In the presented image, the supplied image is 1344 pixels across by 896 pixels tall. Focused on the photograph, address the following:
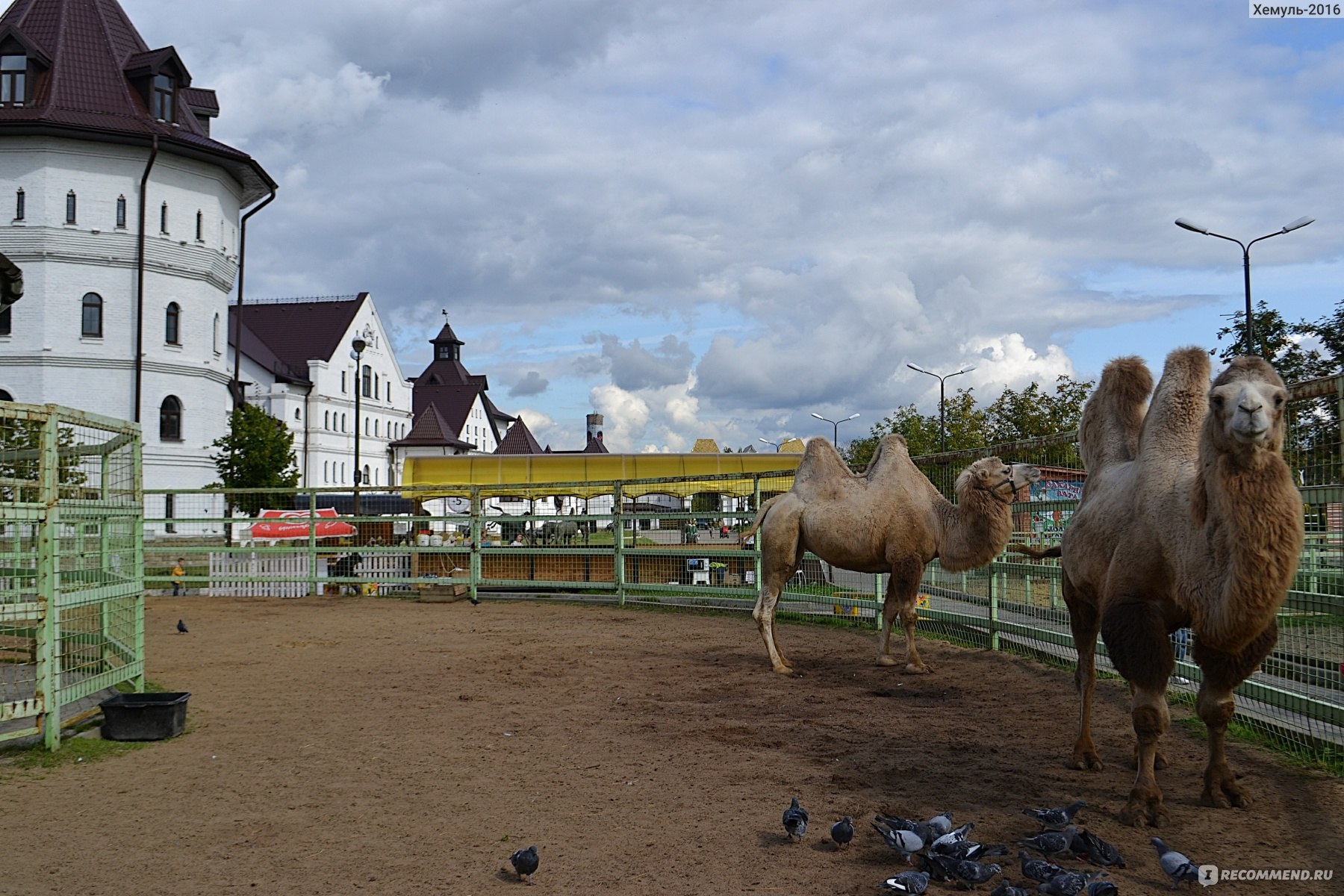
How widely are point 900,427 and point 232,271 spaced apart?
32.9 m

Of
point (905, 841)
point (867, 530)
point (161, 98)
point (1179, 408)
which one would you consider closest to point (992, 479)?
point (867, 530)

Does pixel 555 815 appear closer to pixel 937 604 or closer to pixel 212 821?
pixel 212 821

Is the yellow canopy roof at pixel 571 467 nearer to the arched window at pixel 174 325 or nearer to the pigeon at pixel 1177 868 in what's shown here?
the arched window at pixel 174 325

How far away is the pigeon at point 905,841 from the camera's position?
14.1 feet

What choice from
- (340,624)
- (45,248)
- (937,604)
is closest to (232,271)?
(45,248)

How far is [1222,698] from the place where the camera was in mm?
4750

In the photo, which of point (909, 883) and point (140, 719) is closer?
point (909, 883)

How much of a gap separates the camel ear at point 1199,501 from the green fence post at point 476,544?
15649 millimetres

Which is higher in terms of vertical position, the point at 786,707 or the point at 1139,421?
the point at 1139,421

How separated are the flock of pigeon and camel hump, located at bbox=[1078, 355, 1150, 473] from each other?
6.90 feet

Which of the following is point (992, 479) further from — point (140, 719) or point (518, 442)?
point (518, 442)

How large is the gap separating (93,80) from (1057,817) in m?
44.3

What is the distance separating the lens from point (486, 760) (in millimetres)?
6520

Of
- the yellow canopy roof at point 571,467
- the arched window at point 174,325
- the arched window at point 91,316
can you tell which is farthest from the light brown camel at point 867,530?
the arched window at point 174,325
